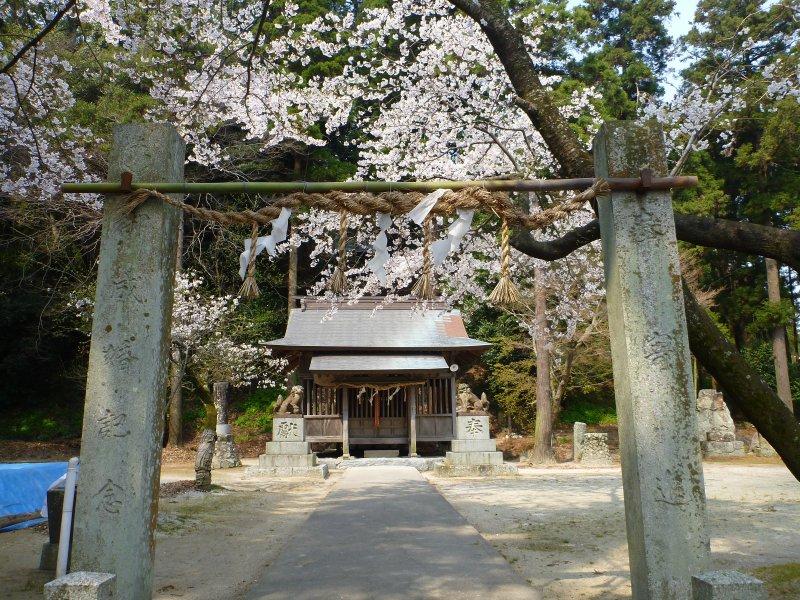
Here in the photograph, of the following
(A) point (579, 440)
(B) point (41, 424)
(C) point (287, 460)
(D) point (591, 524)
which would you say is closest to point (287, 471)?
(C) point (287, 460)

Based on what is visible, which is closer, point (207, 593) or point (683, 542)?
point (683, 542)

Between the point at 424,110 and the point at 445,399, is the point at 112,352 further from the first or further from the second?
the point at 445,399

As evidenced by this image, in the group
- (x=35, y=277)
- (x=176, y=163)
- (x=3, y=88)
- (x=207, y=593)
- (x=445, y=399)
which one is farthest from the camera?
(x=35, y=277)

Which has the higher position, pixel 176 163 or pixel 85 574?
pixel 176 163

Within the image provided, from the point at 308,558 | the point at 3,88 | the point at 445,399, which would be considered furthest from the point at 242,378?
the point at 308,558

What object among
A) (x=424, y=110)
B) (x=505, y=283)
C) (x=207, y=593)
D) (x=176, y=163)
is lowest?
(x=207, y=593)

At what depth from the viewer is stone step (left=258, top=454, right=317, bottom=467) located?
12102mm

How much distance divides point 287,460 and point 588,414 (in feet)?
38.1

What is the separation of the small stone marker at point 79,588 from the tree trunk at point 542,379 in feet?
40.2

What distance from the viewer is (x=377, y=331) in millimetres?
14625

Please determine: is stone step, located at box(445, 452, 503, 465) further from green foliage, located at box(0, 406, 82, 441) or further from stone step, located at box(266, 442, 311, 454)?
green foliage, located at box(0, 406, 82, 441)

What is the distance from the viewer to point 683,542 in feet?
7.07

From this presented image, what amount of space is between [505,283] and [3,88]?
6452mm

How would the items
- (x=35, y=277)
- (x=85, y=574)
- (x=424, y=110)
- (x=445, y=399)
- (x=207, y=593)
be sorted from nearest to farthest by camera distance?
(x=85, y=574)
(x=207, y=593)
(x=424, y=110)
(x=445, y=399)
(x=35, y=277)
